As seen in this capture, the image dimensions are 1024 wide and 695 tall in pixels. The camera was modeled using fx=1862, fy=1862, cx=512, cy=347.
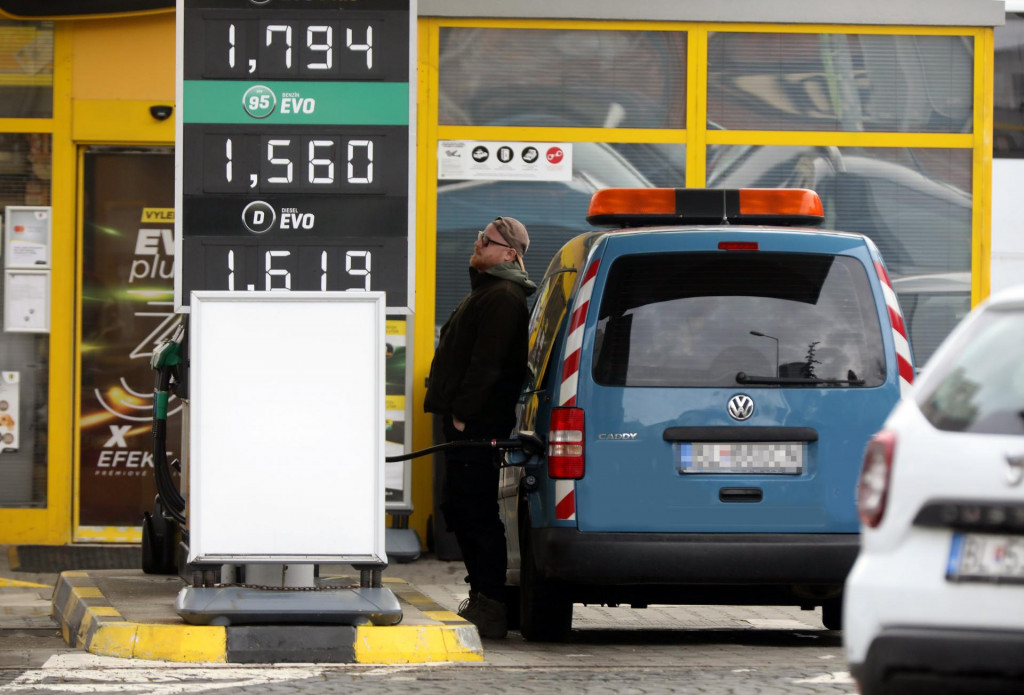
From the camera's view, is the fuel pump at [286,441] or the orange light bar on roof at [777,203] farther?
the orange light bar on roof at [777,203]

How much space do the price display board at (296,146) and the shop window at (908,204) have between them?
5.74m

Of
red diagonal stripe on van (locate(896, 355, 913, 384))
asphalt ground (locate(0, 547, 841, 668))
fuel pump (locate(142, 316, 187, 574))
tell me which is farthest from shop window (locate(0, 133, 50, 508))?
red diagonal stripe on van (locate(896, 355, 913, 384))

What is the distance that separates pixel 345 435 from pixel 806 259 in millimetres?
2110

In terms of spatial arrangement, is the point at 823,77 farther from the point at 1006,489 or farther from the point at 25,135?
the point at 1006,489

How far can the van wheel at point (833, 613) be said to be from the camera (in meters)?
8.98

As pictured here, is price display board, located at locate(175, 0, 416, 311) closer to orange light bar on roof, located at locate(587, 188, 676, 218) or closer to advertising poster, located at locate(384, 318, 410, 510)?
orange light bar on roof, located at locate(587, 188, 676, 218)

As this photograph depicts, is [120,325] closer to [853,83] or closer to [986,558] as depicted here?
[853,83]

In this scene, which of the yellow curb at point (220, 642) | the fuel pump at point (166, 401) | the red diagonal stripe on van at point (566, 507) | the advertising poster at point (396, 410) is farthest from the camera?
the advertising poster at point (396, 410)

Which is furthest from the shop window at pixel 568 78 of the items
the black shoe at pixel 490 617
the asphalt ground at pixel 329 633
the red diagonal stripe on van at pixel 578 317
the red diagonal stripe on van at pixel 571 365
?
the red diagonal stripe on van at pixel 571 365

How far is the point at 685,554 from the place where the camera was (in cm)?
782

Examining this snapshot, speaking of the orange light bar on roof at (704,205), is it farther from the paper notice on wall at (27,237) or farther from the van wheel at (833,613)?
the paper notice on wall at (27,237)

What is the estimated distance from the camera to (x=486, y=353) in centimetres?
870

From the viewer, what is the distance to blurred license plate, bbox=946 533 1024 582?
173 inches

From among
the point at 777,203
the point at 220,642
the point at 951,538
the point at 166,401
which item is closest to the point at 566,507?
the point at 220,642
